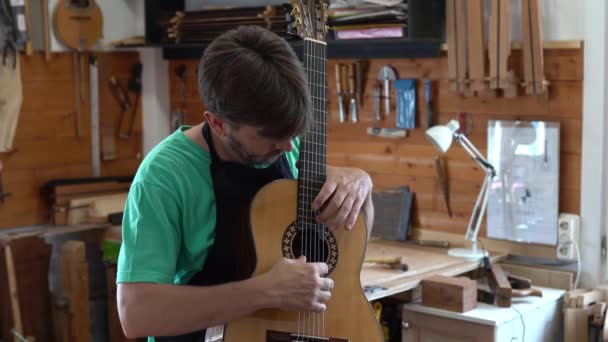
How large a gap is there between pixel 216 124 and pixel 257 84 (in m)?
0.17

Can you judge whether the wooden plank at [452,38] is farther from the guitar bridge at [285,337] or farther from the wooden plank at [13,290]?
the wooden plank at [13,290]

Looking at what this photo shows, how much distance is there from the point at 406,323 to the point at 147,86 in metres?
2.36

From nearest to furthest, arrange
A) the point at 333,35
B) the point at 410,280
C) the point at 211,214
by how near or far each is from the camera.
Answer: the point at 211,214
the point at 410,280
the point at 333,35

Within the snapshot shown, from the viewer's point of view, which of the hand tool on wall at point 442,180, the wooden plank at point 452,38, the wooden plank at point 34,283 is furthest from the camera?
the wooden plank at point 34,283

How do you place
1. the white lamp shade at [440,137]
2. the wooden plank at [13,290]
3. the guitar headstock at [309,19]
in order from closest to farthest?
the guitar headstock at [309,19] → the white lamp shade at [440,137] → the wooden plank at [13,290]

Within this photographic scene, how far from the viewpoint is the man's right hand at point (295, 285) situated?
1.68m

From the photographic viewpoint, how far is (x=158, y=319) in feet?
5.19

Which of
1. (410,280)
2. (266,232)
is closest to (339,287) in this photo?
(266,232)

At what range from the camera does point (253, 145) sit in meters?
1.64

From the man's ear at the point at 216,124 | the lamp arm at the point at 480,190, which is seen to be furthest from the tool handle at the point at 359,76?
the man's ear at the point at 216,124

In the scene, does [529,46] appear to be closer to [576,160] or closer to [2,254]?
[576,160]

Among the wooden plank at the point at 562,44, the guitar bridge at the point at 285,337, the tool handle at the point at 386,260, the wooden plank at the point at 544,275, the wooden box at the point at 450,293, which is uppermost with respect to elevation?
the wooden plank at the point at 562,44

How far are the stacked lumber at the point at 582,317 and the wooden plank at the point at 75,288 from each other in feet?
7.38

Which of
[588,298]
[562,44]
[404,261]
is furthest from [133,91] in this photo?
[588,298]
